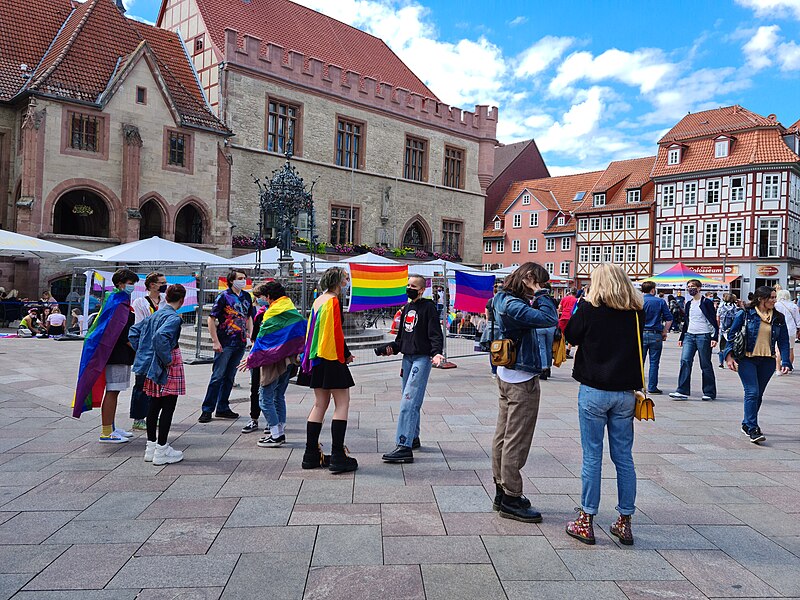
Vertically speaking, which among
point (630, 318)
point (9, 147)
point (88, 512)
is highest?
point (9, 147)

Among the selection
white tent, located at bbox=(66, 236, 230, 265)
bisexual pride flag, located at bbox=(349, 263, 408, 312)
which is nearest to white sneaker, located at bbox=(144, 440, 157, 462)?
bisexual pride flag, located at bbox=(349, 263, 408, 312)

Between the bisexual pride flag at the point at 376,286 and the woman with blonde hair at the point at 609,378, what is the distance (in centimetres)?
737

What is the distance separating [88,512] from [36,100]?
21925 mm

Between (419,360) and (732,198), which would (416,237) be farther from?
(419,360)

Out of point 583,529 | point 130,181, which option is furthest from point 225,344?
point 130,181

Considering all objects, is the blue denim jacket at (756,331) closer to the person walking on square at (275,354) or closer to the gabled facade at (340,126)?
the person walking on square at (275,354)

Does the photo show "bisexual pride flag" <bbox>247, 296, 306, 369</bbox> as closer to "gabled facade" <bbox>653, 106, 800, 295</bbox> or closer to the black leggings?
the black leggings

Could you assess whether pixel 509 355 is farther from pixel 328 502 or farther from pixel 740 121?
pixel 740 121

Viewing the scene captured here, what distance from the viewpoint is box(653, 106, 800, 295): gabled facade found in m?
42.3

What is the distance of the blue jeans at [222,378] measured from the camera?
7.44 metres

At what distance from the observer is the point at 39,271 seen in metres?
22.2

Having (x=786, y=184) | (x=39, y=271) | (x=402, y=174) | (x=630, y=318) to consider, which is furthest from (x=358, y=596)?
(x=786, y=184)

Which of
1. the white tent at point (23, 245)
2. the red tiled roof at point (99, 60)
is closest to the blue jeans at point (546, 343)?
the white tent at point (23, 245)

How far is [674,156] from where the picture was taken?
46.9m
